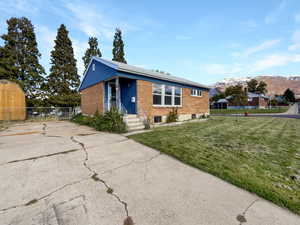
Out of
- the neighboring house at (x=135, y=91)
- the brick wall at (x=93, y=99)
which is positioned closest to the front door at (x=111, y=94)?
the neighboring house at (x=135, y=91)

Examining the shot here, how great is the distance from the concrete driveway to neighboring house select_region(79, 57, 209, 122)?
17.7 ft

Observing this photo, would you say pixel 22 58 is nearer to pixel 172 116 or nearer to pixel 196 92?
pixel 172 116

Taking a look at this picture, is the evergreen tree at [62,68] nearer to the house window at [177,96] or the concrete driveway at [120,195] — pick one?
the house window at [177,96]

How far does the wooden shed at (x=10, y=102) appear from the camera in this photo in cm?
1311

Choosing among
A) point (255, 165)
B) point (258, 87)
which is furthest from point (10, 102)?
point (258, 87)

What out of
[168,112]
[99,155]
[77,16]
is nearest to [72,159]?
[99,155]

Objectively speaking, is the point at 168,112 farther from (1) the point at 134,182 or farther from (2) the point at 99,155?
(1) the point at 134,182

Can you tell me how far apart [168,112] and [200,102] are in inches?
215

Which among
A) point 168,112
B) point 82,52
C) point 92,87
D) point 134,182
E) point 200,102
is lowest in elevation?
point 134,182

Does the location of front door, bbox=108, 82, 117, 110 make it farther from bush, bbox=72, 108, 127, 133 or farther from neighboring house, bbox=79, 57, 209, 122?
bush, bbox=72, 108, 127, 133

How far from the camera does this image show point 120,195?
2.03 meters

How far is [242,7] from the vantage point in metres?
8.65

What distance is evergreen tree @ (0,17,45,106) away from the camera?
18062 mm

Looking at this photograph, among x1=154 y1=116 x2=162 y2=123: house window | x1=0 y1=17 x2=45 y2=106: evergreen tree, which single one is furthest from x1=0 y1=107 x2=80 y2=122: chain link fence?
x1=154 y1=116 x2=162 y2=123: house window
